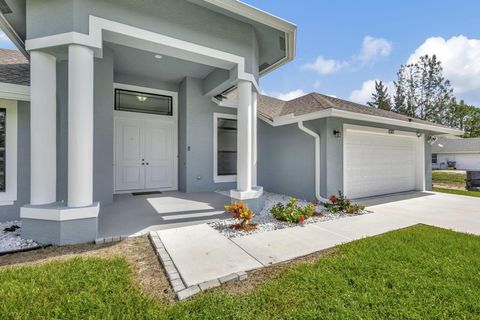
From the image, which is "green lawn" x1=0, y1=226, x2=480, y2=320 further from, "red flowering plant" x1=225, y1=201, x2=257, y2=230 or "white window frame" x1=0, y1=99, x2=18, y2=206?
"white window frame" x1=0, y1=99, x2=18, y2=206

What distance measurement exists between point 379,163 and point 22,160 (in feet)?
35.6

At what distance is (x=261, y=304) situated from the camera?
2.27 metres

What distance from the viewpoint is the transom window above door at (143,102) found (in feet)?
25.3

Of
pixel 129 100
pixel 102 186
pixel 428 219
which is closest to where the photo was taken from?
pixel 428 219

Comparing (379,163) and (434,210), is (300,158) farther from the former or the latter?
(434,210)

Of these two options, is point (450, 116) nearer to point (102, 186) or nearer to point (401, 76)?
point (401, 76)

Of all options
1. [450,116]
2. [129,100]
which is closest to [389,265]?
[129,100]

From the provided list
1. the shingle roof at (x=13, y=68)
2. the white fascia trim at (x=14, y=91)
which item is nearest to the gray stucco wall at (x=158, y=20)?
the white fascia trim at (x=14, y=91)

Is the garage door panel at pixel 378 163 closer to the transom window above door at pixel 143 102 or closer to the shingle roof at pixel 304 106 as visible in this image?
the shingle roof at pixel 304 106

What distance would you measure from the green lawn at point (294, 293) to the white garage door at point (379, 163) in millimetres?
4561

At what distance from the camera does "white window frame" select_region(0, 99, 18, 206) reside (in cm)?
488

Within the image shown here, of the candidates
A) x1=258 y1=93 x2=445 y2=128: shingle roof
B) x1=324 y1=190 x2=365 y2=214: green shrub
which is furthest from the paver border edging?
x1=258 y1=93 x2=445 y2=128: shingle roof

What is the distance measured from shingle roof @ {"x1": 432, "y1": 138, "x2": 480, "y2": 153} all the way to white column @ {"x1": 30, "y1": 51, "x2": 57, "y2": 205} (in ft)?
136

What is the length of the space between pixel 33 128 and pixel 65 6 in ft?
7.04
